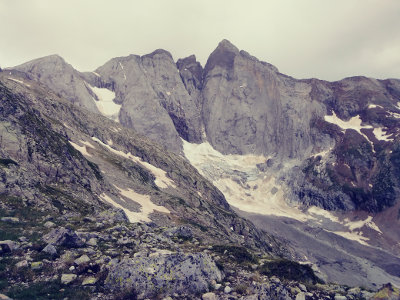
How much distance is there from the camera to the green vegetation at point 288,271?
88.0ft

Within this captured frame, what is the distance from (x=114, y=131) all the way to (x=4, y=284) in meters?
160

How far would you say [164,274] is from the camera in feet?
→ 74.1

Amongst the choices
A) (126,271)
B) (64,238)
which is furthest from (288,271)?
(64,238)

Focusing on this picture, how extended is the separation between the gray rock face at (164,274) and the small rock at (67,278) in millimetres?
2181

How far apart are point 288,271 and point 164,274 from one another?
11.0 metres

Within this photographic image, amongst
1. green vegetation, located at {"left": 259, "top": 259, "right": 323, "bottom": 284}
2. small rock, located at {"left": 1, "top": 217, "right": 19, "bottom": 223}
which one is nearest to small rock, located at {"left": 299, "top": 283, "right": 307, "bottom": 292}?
green vegetation, located at {"left": 259, "top": 259, "right": 323, "bottom": 284}

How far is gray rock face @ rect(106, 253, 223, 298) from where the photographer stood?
2139 cm

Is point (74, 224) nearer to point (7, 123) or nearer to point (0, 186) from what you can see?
point (0, 186)

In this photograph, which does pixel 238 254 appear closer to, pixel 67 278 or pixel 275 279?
pixel 275 279

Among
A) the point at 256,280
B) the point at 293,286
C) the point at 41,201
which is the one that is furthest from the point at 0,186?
the point at 293,286

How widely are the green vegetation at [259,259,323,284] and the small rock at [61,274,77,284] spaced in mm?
13761

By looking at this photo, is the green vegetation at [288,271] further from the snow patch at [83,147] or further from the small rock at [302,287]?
the snow patch at [83,147]

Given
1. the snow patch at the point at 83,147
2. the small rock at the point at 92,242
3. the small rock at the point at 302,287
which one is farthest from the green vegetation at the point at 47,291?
the snow patch at the point at 83,147

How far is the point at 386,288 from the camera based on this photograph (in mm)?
24016
